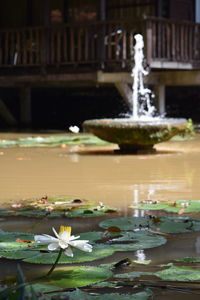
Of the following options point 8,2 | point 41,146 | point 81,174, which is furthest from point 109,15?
point 81,174

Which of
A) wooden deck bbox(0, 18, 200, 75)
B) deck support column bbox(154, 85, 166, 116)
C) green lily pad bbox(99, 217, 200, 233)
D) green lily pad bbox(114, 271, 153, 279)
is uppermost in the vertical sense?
wooden deck bbox(0, 18, 200, 75)

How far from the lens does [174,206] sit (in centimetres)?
538

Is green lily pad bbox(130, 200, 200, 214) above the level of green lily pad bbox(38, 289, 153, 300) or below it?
below

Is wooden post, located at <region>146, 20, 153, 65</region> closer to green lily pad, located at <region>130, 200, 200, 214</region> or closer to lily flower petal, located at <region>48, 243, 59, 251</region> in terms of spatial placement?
green lily pad, located at <region>130, 200, 200, 214</region>

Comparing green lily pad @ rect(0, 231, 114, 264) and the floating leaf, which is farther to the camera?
green lily pad @ rect(0, 231, 114, 264)

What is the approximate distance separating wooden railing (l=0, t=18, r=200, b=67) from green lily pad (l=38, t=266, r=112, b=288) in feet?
35.3

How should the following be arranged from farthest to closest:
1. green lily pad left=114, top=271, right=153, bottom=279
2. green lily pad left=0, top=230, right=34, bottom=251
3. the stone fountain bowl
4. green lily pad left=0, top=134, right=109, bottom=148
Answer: green lily pad left=0, top=134, right=109, bottom=148 < the stone fountain bowl < green lily pad left=0, top=230, right=34, bottom=251 < green lily pad left=114, top=271, right=153, bottom=279

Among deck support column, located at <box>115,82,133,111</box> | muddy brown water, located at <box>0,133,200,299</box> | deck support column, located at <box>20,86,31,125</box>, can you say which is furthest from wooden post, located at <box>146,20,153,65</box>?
deck support column, located at <box>20,86,31,125</box>

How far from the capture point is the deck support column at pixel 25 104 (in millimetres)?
18391

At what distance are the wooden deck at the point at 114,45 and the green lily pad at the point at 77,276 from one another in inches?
423

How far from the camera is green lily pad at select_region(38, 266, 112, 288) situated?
3102 millimetres

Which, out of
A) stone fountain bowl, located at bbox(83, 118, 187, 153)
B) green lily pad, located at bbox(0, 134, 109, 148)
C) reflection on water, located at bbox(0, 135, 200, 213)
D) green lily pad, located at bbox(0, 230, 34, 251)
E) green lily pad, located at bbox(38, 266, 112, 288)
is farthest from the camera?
green lily pad, located at bbox(0, 134, 109, 148)

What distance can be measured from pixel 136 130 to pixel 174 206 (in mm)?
4658

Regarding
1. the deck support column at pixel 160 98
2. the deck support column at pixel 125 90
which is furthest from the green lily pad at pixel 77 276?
the deck support column at pixel 160 98
